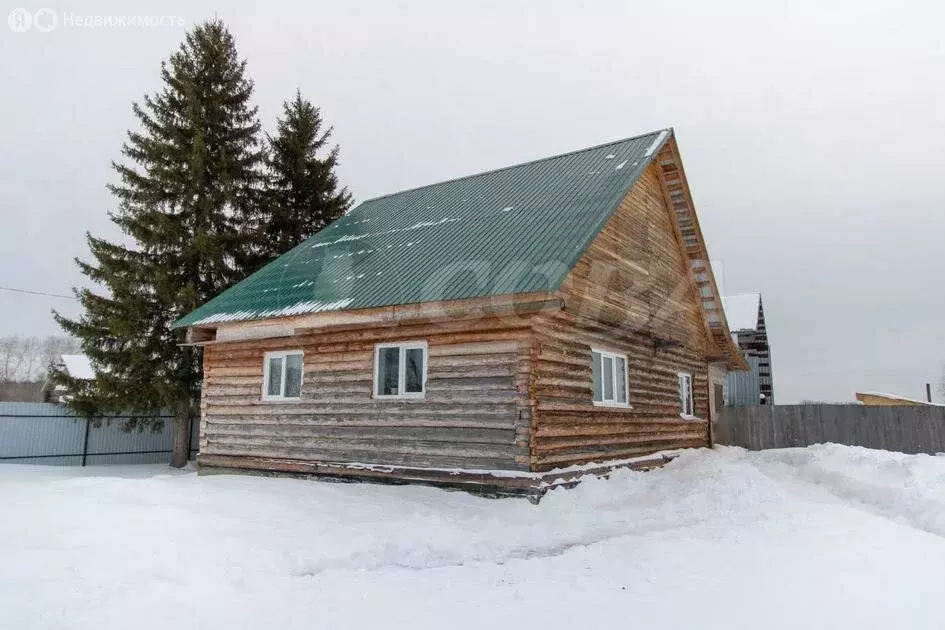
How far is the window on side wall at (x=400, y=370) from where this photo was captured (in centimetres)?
1202

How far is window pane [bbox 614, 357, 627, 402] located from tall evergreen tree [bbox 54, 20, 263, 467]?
42.9ft

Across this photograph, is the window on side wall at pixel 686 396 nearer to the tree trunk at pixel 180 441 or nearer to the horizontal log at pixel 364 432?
the horizontal log at pixel 364 432

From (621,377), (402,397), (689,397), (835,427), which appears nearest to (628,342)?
(621,377)

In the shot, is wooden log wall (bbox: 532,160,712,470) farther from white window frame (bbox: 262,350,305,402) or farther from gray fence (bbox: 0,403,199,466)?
gray fence (bbox: 0,403,199,466)

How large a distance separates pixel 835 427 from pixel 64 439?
25.4 meters

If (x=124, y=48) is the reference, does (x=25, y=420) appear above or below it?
below

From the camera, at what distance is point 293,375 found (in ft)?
45.7

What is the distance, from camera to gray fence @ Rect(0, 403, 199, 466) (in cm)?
2000

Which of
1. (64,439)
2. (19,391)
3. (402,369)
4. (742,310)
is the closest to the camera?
(402,369)

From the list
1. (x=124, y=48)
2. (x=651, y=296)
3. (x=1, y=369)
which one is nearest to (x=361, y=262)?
(x=651, y=296)

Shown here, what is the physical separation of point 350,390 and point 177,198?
38.9ft

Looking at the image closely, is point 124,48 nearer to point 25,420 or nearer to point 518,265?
point 25,420

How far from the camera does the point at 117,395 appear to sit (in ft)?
63.2

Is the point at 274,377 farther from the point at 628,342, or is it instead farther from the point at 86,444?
the point at 86,444
